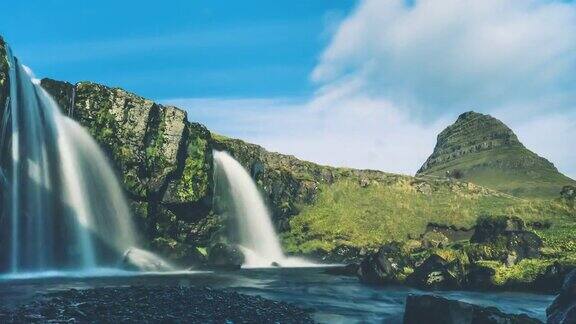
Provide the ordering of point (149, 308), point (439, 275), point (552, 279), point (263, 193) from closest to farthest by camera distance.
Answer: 1. point (149, 308)
2. point (552, 279)
3. point (439, 275)
4. point (263, 193)

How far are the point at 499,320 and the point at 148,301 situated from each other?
18970 millimetres

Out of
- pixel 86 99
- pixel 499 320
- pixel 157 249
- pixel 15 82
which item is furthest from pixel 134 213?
pixel 499 320

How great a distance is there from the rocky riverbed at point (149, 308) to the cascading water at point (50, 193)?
22892mm

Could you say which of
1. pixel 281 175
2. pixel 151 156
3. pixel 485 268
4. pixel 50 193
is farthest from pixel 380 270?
pixel 281 175

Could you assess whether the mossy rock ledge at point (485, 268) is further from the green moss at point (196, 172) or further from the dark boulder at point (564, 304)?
the green moss at point (196, 172)

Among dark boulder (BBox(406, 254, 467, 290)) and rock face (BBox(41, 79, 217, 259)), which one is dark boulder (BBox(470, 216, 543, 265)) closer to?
dark boulder (BBox(406, 254, 467, 290))

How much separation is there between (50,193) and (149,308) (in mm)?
34299

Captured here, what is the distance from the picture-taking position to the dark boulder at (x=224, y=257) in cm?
6657

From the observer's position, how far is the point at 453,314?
69.9ft

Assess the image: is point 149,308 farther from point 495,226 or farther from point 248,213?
point 248,213

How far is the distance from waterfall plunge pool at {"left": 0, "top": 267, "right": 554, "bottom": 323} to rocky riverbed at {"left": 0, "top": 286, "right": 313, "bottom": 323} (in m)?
2.26

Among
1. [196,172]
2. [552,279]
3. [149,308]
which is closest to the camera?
[149,308]

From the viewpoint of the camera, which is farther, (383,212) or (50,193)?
(383,212)

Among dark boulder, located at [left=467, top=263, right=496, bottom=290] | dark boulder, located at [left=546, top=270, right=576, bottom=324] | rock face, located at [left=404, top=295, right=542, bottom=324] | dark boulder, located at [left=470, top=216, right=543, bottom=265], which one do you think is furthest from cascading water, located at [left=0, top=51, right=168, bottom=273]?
dark boulder, located at [left=546, top=270, right=576, bottom=324]
